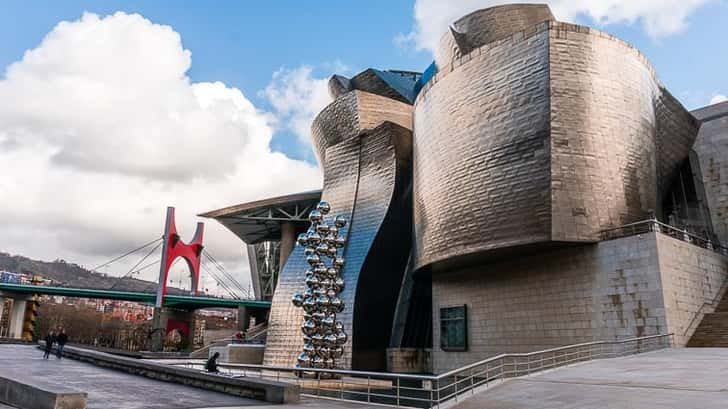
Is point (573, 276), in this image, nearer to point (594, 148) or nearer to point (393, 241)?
point (594, 148)

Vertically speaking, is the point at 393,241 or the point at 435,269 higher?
the point at 393,241

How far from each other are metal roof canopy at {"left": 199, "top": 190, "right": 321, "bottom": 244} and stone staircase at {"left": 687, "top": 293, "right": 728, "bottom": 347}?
1091 inches

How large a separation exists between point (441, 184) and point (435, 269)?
13.5 feet

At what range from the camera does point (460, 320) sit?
74.6ft

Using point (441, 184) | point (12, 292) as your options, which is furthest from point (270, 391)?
point (12, 292)

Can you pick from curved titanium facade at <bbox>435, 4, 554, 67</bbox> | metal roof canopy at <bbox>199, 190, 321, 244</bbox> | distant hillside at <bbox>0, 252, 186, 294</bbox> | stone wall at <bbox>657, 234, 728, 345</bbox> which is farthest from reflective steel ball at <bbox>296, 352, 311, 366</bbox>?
distant hillside at <bbox>0, 252, 186, 294</bbox>

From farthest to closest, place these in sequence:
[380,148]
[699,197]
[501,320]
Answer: [380,148], [699,197], [501,320]

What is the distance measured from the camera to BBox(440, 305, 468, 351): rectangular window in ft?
73.5

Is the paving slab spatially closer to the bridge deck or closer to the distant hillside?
the bridge deck

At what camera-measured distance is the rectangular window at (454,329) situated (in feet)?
73.5

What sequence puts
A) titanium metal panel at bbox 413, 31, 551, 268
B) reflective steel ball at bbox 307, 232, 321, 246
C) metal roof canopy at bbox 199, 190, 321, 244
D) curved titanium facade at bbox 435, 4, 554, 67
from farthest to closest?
metal roof canopy at bbox 199, 190, 321, 244 → curved titanium facade at bbox 435, 4, 554, 67 → reflective steel ball at bbox 307, 232, 321, 246 → titanium metal panel at bbox 413, 31, 551, 268

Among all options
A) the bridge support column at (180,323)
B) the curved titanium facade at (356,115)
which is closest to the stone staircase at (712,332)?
the curved titanium facade at (356,115)

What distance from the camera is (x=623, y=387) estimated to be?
8727mm

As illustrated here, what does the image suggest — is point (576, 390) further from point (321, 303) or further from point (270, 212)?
point (270, 212)
